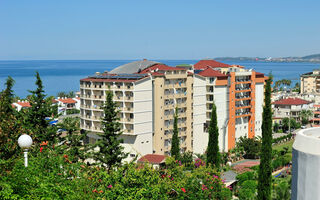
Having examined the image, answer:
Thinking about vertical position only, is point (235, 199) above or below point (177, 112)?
below

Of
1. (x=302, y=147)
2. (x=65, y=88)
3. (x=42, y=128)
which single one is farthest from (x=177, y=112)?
(x=65, y=88)

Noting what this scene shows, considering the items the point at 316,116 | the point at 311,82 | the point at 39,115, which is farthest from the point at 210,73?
the point at 311,82

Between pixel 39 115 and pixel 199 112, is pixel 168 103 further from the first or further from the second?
pixel 39 115

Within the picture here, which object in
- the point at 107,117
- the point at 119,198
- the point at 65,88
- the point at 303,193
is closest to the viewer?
the point at 303,193

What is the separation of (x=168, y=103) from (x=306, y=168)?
50509mm

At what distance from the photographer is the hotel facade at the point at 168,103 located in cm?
5341

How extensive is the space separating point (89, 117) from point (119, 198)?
40.0 m

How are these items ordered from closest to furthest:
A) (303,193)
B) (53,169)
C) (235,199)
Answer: (303,193), (53,169), (235,199)

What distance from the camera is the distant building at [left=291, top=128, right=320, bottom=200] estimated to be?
575 centimetres

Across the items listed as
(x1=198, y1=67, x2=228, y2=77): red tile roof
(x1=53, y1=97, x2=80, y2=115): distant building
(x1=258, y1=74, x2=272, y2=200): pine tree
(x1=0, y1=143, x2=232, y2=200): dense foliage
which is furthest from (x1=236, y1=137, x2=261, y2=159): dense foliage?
(x1=53, y1=97, x2=80, y2=115): distant building

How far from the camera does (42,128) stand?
29.6 meters

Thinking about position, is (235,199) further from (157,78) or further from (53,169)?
(53,169)

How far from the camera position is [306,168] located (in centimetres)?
584

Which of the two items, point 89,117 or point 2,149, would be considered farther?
point 89,117
